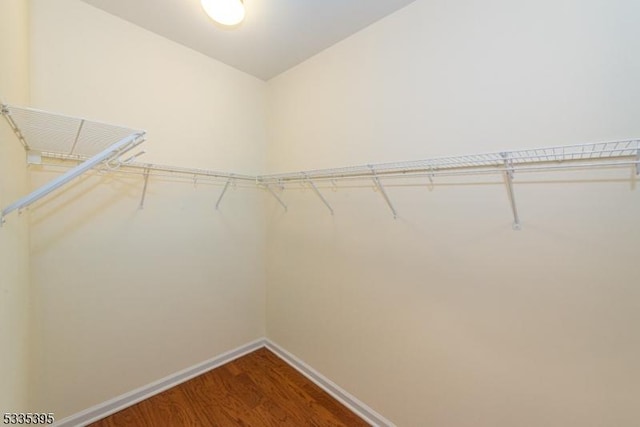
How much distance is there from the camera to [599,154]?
98 cm

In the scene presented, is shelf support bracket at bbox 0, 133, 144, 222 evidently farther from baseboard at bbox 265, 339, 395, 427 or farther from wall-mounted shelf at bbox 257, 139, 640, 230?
baseboard at bbox 265, 339, 395, 427

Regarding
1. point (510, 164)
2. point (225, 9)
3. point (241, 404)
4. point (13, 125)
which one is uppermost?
point (225, 9)

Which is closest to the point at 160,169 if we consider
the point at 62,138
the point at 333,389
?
the point at 62,138

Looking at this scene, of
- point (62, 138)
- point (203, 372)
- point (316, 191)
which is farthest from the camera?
point (203, 372)

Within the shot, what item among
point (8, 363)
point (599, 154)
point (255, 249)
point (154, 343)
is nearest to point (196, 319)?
point (154, 343)

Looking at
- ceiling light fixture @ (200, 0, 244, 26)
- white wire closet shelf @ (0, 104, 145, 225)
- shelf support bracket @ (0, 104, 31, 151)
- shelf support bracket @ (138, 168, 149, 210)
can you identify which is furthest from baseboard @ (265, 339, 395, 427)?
ceiling light fixture @ (200, 0, 244, 26)

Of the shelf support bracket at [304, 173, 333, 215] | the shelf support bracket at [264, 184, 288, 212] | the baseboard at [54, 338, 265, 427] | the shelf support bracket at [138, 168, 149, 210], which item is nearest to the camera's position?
the baseboard at [54, 338, 265, 427]

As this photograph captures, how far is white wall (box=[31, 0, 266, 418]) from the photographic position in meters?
1.51

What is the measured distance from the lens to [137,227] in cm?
182

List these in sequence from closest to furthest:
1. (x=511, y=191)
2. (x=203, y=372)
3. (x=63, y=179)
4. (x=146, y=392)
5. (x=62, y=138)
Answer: (x=63, y=179), (x=511, y=191), (x=62, y=138), (x=146, y=392), (x=203, y=372)

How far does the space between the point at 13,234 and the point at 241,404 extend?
161 centimetres

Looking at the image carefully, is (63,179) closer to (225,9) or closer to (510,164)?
(225,9)

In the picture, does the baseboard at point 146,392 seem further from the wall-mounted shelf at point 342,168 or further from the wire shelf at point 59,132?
the wire shelf at point 59,132

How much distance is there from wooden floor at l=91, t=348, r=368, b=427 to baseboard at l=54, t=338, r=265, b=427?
1.4 inches
